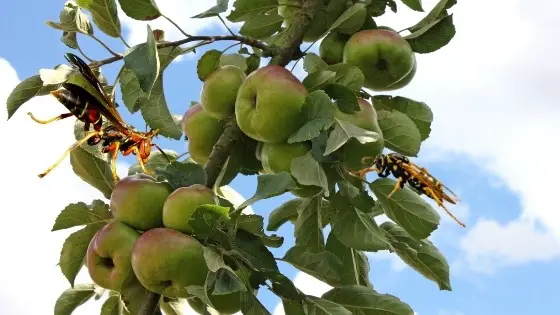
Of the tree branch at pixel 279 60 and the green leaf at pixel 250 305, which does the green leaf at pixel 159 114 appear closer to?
the tree branch at pixel 279 60

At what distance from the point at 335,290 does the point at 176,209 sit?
19.2 inches

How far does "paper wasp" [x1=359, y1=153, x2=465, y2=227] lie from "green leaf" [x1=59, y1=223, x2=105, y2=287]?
2.57 ft

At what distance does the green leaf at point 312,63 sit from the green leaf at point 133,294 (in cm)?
74

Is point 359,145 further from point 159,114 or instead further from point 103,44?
point 103,44

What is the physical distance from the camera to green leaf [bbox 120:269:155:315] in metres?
1.99

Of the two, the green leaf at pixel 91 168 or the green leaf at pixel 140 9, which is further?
the green leaf at pixel 91 168

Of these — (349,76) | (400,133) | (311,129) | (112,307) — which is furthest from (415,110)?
(112,307)

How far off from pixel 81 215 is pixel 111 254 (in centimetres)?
21

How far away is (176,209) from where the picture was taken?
1914 millimetres

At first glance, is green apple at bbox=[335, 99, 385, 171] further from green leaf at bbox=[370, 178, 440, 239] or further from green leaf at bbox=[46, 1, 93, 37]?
green leaf at bbox=[46, 1, 93, 37]

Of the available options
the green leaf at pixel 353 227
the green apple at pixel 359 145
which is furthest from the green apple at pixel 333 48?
the green leaf at pixel 353 227

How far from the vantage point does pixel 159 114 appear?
2.11 metres

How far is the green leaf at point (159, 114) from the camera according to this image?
2084 mm

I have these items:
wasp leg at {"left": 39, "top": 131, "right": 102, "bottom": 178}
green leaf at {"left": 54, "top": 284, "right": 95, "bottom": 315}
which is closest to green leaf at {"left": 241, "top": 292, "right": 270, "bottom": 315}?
wasp leg at {"left": 39, "top": 131, "right": 102, "bottom": 178}
